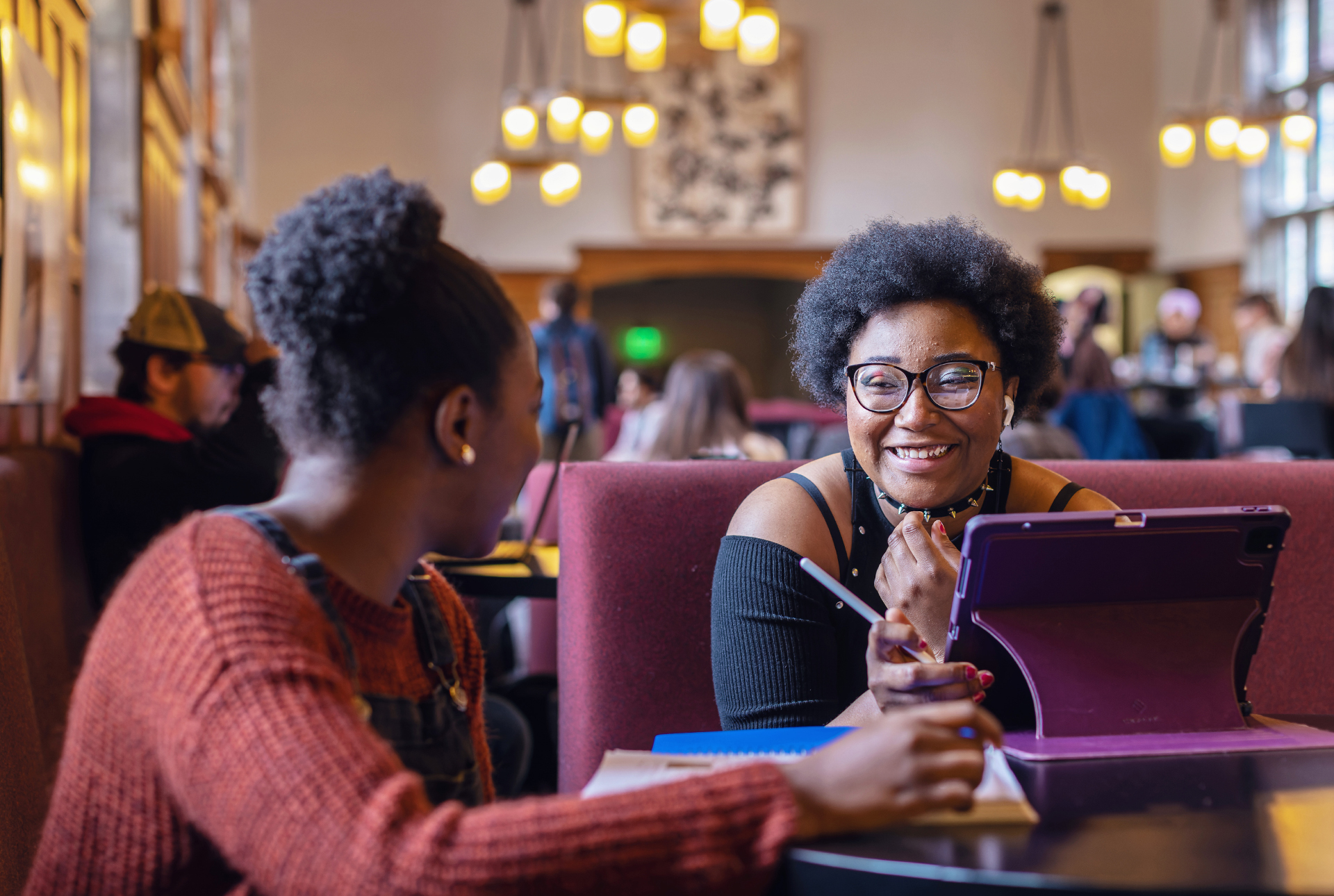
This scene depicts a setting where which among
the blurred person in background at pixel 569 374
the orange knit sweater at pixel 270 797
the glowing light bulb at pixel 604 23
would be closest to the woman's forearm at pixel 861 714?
the orange knit sweater at pixel 270 797

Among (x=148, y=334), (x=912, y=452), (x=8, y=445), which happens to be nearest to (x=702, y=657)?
(x=912, y=452)

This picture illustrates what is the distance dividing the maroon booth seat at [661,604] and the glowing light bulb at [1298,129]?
5.82m

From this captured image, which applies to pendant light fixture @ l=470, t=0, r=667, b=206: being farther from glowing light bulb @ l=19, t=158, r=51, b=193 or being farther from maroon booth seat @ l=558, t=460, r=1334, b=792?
maroon booth seat @ l=558, t=460, r=1334, b=792

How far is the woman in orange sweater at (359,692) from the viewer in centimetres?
72

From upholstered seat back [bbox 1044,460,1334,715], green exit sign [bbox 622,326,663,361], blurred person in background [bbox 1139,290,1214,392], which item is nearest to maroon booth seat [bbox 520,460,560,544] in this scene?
upholstered seat back [bbox 1044,460,1334,715]

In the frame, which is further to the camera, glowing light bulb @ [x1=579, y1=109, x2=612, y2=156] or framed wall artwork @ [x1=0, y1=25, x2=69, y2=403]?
glowing light bulb @ [x1=579, y1=109, x2=612, y2=156]

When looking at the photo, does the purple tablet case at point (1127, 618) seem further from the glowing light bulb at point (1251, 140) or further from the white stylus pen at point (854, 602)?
the glowing light bulb at point (1251, 140)

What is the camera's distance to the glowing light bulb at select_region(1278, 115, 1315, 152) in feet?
21.6

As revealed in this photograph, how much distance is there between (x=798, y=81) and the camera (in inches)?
392

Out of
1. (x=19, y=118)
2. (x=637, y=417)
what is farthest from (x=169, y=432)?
(x=637, y=417)

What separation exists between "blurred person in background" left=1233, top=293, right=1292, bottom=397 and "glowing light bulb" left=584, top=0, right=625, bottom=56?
156 inches

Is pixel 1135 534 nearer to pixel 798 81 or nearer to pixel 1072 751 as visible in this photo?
pixel 1072 751

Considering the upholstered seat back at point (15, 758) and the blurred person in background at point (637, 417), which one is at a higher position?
the blurred person in background at point (637, 417)

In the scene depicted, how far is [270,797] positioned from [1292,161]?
9.89 m
